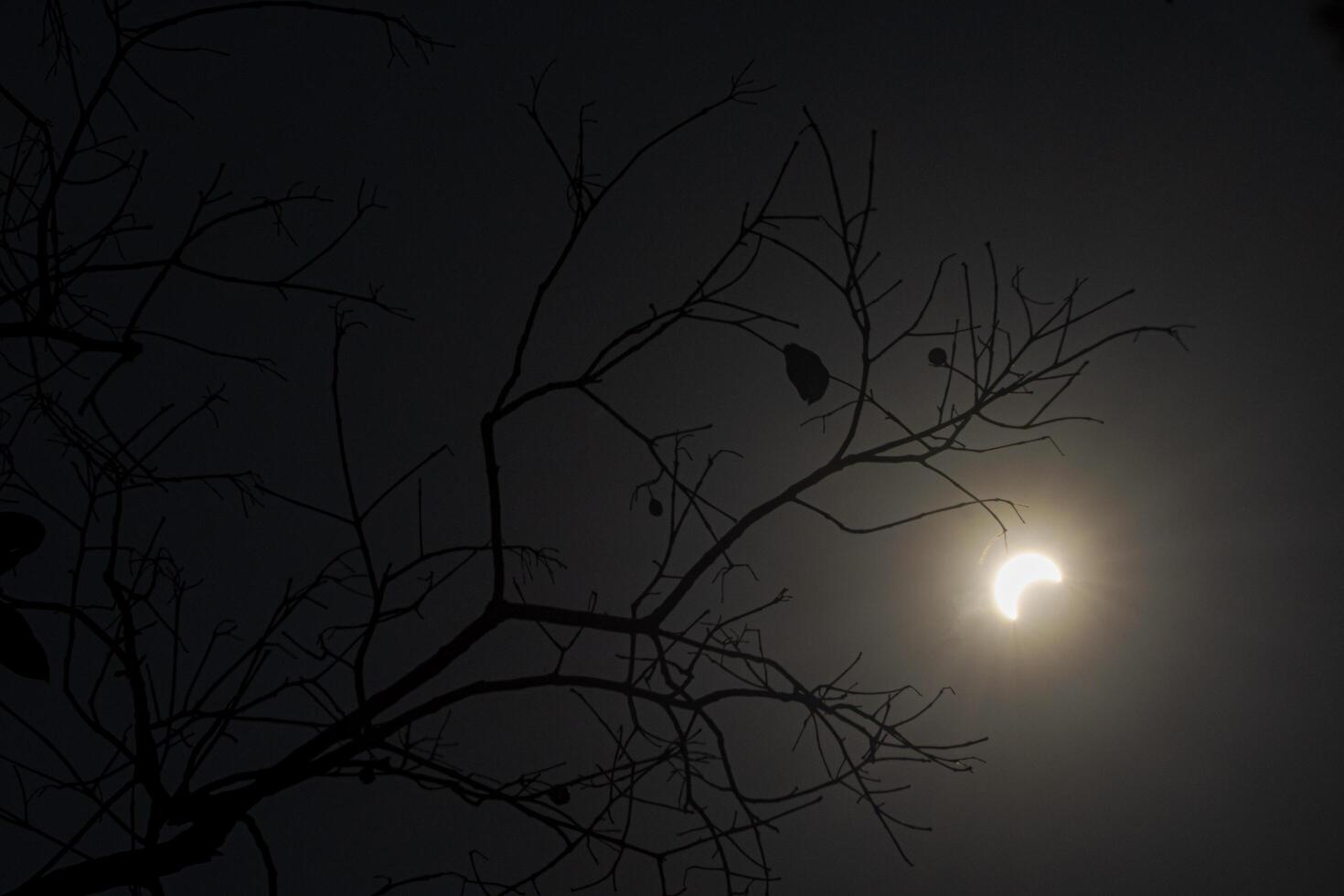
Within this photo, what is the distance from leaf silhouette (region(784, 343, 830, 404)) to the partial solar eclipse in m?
1.01

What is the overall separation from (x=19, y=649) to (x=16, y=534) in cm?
8

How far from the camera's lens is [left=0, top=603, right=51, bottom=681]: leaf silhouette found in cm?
51

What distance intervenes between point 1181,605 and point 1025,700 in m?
0.36

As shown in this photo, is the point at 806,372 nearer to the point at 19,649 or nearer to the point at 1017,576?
the point at 19,649

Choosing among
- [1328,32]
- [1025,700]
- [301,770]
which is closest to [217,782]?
[301,770]

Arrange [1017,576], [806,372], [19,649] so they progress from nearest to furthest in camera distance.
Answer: [19,649] → [806,372] → [1017,576]

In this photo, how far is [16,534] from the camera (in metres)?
0.55

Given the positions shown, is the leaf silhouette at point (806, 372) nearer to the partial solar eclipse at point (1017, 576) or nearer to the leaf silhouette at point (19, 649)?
the leaf silhouette at point (19, 649)

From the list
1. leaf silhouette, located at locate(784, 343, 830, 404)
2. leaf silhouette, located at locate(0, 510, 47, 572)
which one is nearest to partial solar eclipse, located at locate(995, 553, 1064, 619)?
leaf silhouette, located at locate(784, 343, 830, 404)

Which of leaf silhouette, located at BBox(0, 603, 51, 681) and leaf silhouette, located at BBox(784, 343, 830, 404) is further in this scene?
leaf silhouette, located at BBox(784, 343, 830, 404)

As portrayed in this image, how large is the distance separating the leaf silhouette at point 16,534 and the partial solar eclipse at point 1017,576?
1.36m

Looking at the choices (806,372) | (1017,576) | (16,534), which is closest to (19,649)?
(16,534)

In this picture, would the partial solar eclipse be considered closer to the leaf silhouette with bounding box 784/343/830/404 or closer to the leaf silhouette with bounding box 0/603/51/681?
the leaf silhouette with bounding box 784/343/830/404

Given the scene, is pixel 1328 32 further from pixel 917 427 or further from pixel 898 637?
pixel 898 637
